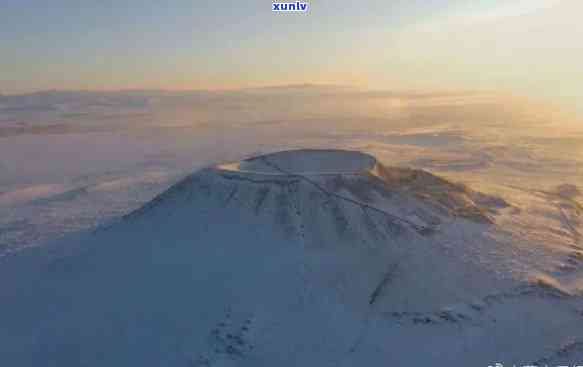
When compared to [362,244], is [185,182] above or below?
above

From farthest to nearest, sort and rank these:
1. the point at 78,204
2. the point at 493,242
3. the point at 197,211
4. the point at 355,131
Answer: the point at 355,131 < the point at 78,204 < the point at 197,211 < the point at 493,242

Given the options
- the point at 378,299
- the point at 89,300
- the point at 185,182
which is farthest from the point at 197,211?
the point at 378,299

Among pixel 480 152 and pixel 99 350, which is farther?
pixel 480 152

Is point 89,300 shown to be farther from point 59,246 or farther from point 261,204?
point 261,204

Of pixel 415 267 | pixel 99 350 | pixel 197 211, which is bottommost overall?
pixel 99 350

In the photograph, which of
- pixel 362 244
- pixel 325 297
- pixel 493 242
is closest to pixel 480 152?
pixel 493 242

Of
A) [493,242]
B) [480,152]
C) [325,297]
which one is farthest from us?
[480,152]
